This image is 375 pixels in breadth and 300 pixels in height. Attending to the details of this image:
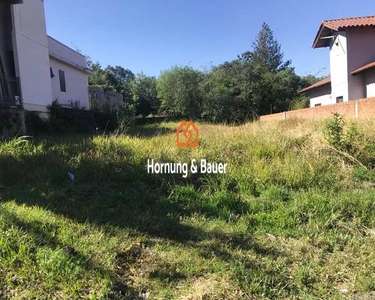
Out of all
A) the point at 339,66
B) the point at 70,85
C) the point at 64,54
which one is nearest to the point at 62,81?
the point at 70,85

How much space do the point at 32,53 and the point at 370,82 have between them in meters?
15.7

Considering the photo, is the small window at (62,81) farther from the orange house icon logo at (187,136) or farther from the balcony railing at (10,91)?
the orange house icon logo at (187,136)

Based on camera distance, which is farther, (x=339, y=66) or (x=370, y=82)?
(x=339, y=66)

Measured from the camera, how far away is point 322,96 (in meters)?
22.2

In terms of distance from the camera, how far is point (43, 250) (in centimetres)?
291

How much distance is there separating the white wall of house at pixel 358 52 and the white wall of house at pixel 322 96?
98.3 inches

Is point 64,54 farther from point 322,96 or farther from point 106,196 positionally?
Answer: point 322,96

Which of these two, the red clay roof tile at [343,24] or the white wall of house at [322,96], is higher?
the red clay roof tile at [343,24]

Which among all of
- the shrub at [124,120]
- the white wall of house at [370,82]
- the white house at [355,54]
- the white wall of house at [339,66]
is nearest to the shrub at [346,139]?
the shrub at [124,120]

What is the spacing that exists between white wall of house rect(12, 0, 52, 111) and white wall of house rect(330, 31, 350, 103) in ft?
50.4

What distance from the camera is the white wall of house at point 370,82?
14.9 metres

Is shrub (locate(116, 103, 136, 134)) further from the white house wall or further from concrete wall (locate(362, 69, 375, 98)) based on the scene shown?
concrete wall (locate(362, 69, 375, 98))

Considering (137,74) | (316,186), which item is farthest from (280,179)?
(137,74)

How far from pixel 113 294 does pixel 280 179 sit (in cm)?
328
